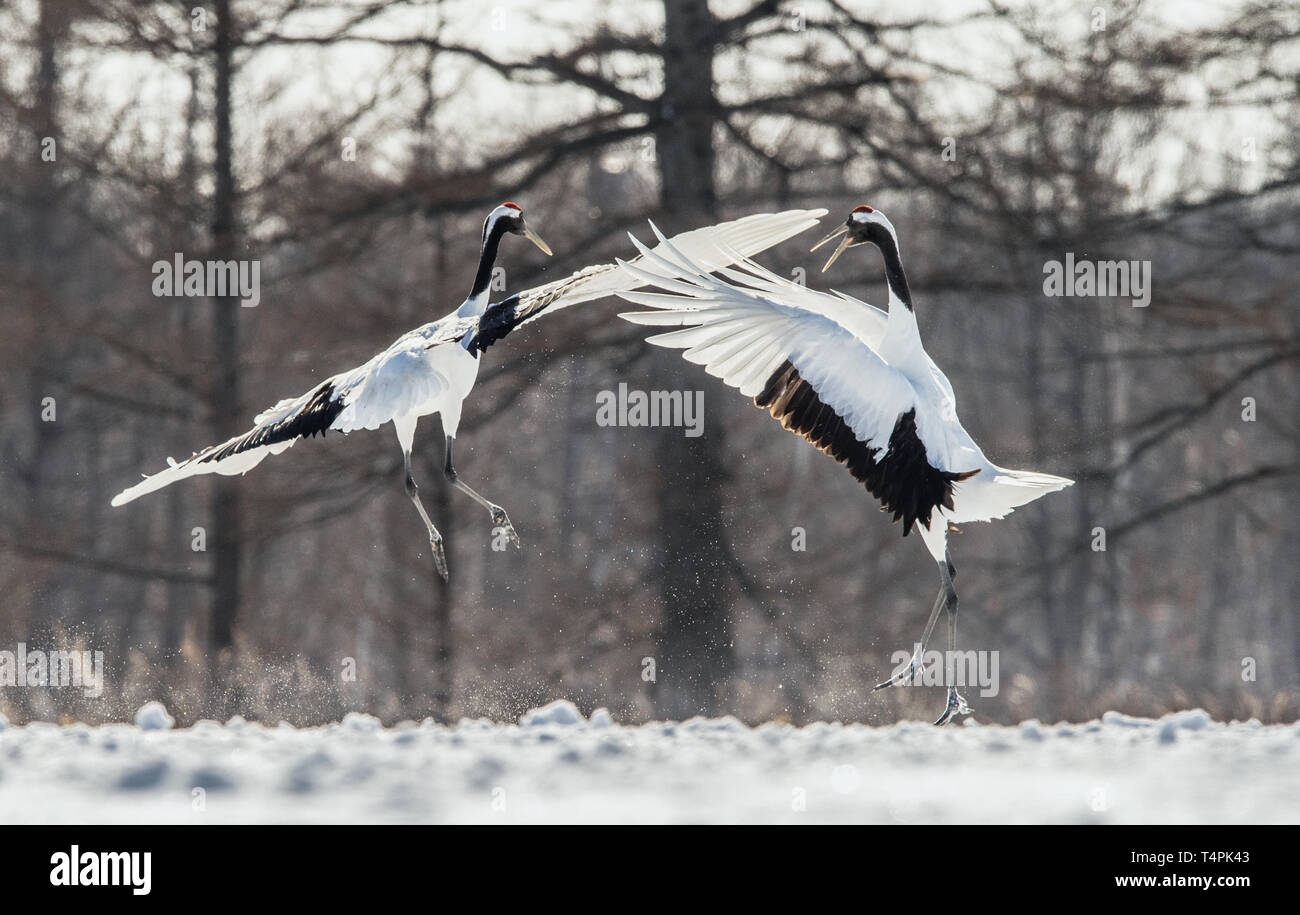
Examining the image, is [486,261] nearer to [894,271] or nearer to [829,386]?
[829,386]

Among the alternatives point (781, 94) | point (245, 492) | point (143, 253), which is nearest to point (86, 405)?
point (143, 253)

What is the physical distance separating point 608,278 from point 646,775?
2325mm

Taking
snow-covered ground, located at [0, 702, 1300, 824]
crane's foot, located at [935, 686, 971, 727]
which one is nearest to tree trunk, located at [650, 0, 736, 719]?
snow-covered ground, located at [0, 702, 1300, 824]

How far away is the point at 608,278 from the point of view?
A: 6.50 m

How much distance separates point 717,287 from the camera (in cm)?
637

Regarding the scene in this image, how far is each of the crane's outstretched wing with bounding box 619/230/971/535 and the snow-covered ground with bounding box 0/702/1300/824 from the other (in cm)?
130

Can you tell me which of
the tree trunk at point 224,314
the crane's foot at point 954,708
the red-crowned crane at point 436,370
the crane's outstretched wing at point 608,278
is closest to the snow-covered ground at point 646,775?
the crane's foot at point 954,708

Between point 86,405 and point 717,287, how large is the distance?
1533cm

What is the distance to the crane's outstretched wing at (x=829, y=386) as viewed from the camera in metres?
6.52

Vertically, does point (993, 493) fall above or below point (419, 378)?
below

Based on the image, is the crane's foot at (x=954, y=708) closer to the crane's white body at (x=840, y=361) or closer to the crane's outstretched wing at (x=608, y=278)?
the crane's white body at (x=840, y=361)

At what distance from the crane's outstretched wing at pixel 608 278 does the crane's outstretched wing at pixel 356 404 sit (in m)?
0.30

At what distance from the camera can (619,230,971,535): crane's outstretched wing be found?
652 centimetres

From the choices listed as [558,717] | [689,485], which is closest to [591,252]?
[689,485]
